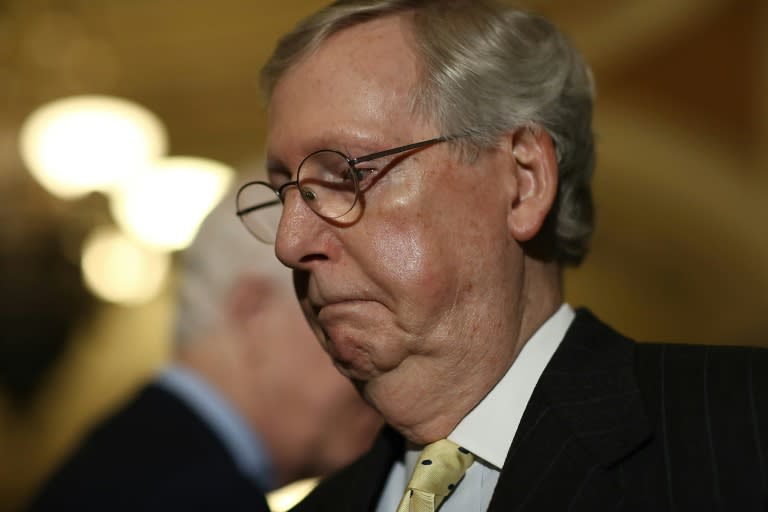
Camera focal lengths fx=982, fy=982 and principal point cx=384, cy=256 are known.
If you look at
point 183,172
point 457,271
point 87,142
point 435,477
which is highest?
point 457,271

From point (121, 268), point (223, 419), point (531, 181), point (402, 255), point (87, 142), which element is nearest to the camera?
point (402, 255)

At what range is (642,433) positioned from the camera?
1706mm

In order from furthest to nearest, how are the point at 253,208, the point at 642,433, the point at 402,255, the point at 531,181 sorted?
the point at 253,208 → the point at 531,181 → the point at 402,255 → the point at 642,433

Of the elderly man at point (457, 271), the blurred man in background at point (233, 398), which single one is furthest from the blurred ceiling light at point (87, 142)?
the elderly man at point (457, 271)

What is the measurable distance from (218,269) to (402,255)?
168cm

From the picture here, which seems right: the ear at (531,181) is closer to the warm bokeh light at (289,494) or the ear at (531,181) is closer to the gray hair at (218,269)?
the gray hair at (218,269)

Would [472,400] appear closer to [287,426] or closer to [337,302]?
[337,302]

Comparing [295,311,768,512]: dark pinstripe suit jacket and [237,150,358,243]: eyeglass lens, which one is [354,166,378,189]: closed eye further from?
[295,311,768,512]: dark pinstripe suit jacket

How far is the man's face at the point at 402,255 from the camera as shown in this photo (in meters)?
1.86

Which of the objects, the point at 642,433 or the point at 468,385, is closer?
the point at 642,433

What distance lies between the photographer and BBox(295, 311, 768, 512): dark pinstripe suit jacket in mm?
1604

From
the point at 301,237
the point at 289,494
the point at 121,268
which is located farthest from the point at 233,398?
the point at 121,268

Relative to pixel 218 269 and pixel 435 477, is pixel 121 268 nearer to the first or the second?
pixel 218 269

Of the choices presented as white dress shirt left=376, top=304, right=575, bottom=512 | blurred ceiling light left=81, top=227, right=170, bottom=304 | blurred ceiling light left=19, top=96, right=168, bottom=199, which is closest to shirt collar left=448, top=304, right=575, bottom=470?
white dress shirt left=376, top=304, right=575, bottom=512
